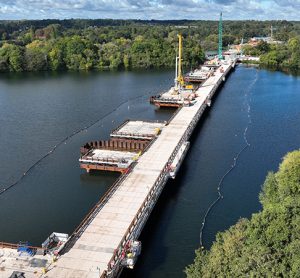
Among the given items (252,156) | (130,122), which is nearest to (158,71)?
(130,122)

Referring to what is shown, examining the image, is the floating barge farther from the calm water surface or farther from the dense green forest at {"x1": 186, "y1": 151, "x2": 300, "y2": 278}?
the dense green forest at {"x1": 186, "y1": 151, "x2": 300, "y2": 278}

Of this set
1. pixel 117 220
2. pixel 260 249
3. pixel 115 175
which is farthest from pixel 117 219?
pixel 260 249

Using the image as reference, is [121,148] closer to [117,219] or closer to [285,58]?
[117,219]

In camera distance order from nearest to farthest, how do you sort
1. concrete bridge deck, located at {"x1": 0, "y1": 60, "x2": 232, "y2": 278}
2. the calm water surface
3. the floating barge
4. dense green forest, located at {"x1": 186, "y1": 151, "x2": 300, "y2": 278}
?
dense green forest, located at {"x1": 186, "y1": 151, "x2": 300, "y2": 278}
concrete bridge deck, located at {"x1": 0, "y1": 60, "x2": 232, "y2": 278}
the calm water surface
the floating barge

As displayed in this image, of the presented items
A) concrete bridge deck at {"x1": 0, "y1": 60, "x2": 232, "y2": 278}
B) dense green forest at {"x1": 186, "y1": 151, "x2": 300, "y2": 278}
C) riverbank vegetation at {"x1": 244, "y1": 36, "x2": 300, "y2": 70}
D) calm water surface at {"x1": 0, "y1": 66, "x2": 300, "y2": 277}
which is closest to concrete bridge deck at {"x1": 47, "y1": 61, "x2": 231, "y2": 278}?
concrete bridge deck at {"x1": 0, "y1": 60, "x2": 232, "y2": 278}

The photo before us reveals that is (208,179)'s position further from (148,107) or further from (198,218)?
(148,107)

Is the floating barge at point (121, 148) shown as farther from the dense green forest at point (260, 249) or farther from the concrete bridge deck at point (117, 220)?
the dense green forest at point (260, 249)

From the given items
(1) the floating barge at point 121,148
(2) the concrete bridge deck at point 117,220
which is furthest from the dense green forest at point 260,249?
(1) the floating barge at point 121,148
